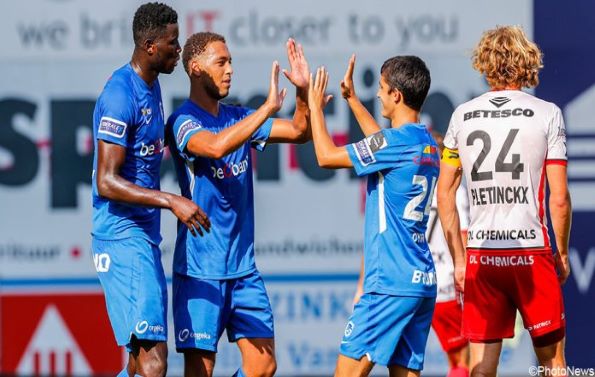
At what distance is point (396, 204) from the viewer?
19.7ft

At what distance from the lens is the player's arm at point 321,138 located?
6.04 metres

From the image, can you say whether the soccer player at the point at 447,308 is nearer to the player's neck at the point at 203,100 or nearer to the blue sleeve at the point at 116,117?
the player's neck at the point at 203,100

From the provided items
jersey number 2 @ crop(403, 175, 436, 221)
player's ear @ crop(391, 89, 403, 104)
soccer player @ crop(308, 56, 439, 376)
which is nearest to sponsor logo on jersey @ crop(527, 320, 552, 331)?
soccer player @ crop(308, 56, 439, 376)

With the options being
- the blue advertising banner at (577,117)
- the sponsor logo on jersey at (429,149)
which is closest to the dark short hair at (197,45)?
the sponsor logo on jersey at (429,149)

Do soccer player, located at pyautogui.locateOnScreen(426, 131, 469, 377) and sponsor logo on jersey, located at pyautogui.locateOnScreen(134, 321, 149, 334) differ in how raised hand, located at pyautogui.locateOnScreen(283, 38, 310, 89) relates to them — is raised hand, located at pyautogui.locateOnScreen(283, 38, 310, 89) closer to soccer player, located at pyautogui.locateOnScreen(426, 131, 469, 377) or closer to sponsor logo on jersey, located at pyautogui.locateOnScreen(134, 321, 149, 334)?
sponsor logo on jersey, located at pyautogui.locateOnScreen(134, 321, 149, 334)

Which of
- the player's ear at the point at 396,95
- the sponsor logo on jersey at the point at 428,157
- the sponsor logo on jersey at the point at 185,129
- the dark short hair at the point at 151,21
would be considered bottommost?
the sponsor logo on jersey at the point at 428,157

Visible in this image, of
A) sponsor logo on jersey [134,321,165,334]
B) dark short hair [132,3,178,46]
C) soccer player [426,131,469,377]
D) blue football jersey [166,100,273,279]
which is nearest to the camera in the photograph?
sponsor logo on jersey [134,321,165,334]

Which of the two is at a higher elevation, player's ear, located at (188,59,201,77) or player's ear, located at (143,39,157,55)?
player's ear, located at (143,39,157,55)

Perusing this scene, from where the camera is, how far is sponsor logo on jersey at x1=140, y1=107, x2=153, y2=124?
19.8ft

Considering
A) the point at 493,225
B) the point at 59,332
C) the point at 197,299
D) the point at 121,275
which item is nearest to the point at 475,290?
the point at 493,225

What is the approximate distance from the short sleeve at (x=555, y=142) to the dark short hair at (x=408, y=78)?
2.29ft

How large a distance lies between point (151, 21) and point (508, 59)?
6.24 ft

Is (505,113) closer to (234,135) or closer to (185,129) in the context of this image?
(234,135)

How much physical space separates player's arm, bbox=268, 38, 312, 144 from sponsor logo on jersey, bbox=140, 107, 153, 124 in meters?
0.74
